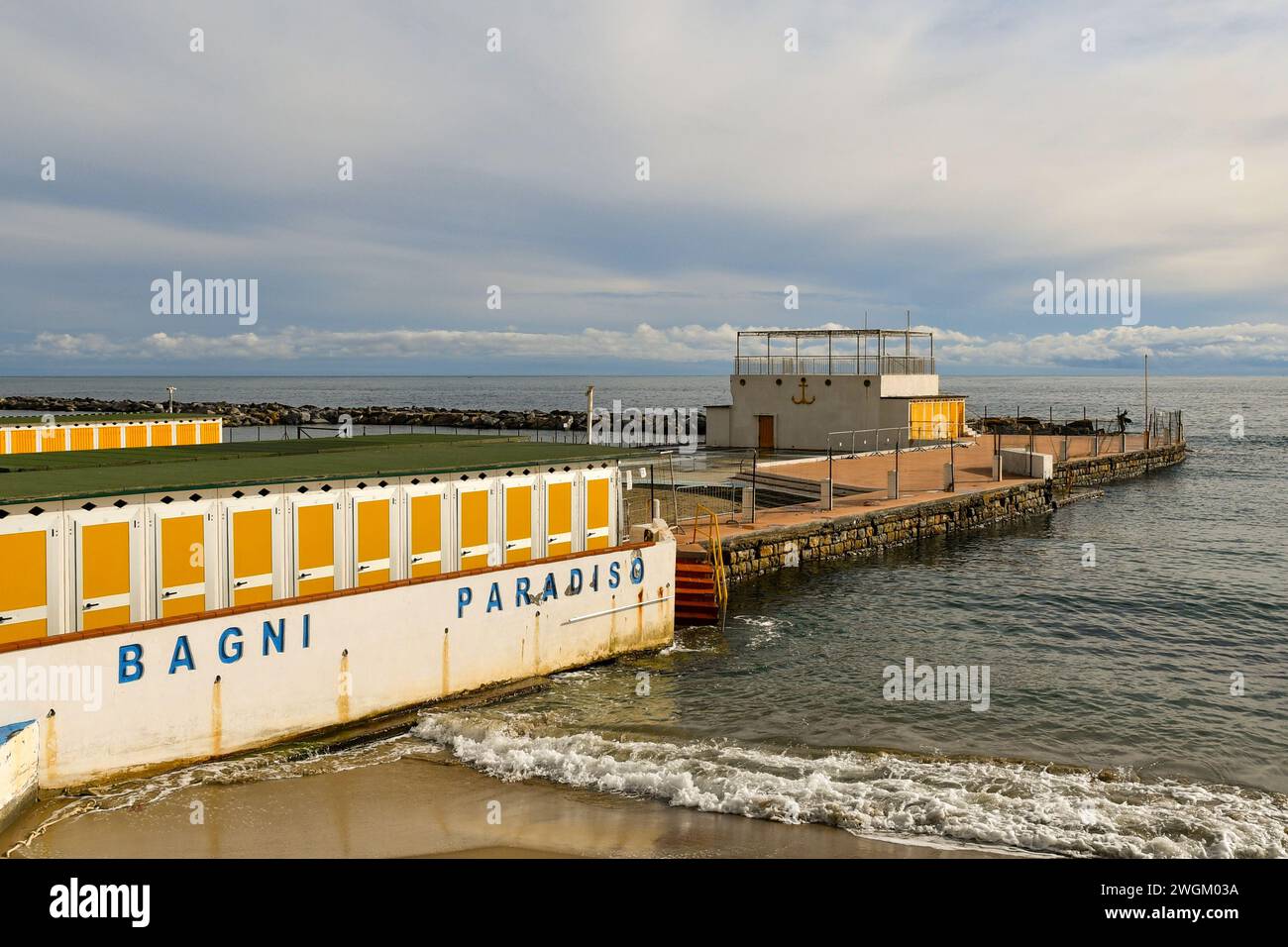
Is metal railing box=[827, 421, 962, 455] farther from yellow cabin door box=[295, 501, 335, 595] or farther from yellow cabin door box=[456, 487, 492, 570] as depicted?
yellow cabin door box=[295, 501, 335, 595]

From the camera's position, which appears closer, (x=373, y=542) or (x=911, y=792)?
(x=911, y=792)

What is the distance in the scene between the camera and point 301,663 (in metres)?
13.6

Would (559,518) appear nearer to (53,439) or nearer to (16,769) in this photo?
(16,769)

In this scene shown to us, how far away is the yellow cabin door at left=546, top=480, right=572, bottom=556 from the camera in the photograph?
18234 millimetres

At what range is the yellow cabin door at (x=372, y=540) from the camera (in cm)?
1515

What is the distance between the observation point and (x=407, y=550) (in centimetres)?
1582

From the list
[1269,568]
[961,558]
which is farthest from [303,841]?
[1269,568]

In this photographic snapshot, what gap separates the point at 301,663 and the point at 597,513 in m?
7.01

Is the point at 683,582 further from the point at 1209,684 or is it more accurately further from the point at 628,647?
the point at 1209,684

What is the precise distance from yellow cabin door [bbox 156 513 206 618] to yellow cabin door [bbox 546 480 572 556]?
6.35 meters

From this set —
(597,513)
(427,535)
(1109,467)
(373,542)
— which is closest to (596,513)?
(597,513)

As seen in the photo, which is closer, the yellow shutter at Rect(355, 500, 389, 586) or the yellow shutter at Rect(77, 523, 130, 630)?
the yellow shutter at Rect(77, 523, 130, 630)

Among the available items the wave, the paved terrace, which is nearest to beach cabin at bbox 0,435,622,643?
the wave
